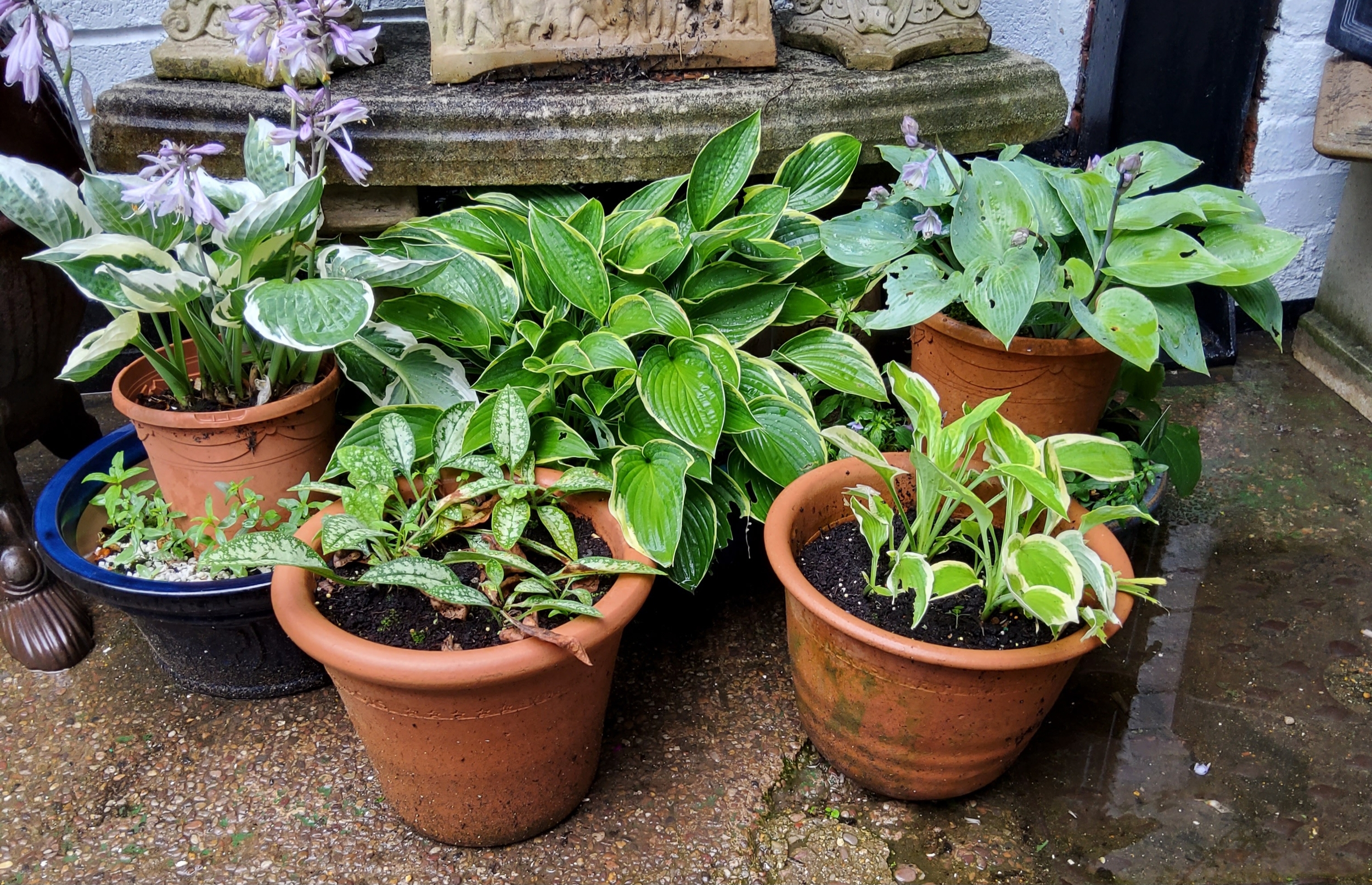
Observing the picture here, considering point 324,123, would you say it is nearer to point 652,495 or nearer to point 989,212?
point 652,495

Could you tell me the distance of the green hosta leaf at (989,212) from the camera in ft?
5.43

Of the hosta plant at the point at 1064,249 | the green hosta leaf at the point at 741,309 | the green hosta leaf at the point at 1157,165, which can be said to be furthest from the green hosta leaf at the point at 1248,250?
the green hosta leaf at the point at 741,309

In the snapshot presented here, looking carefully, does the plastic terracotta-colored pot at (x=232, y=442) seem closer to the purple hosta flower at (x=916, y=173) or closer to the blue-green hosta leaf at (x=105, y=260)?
the blue-green hosta leaf at (x=105, y=260)

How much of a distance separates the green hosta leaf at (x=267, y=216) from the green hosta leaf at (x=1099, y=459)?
1.18m

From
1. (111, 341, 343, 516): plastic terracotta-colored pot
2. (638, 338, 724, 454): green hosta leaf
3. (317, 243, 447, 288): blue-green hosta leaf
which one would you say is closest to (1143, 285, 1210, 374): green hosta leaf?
(638, 338, 724, 454): green hosta leaf

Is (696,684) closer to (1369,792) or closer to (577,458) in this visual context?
(577,458)

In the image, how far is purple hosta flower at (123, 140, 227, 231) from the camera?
1.29 metres

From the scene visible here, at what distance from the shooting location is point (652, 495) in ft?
4.99

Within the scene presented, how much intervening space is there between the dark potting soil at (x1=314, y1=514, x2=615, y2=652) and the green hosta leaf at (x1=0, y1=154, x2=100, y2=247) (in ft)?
2.22

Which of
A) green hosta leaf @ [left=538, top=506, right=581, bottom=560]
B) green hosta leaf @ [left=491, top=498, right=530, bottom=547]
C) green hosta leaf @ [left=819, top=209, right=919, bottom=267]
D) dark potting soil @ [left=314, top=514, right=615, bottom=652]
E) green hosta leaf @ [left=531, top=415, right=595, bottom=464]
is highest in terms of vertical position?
green hosta leaf @ [left=819, top=209, right=919, bottom=267]

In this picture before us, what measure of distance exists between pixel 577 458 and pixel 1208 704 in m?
1.23

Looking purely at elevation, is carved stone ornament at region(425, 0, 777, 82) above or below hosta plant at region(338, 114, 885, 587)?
above

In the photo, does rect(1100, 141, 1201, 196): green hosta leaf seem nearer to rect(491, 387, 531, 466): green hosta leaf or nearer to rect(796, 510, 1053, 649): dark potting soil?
rect(796, 510, 1053, 649): dark potting soil

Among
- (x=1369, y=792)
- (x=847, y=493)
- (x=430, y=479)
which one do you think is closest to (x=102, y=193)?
(x=430, y=479)
